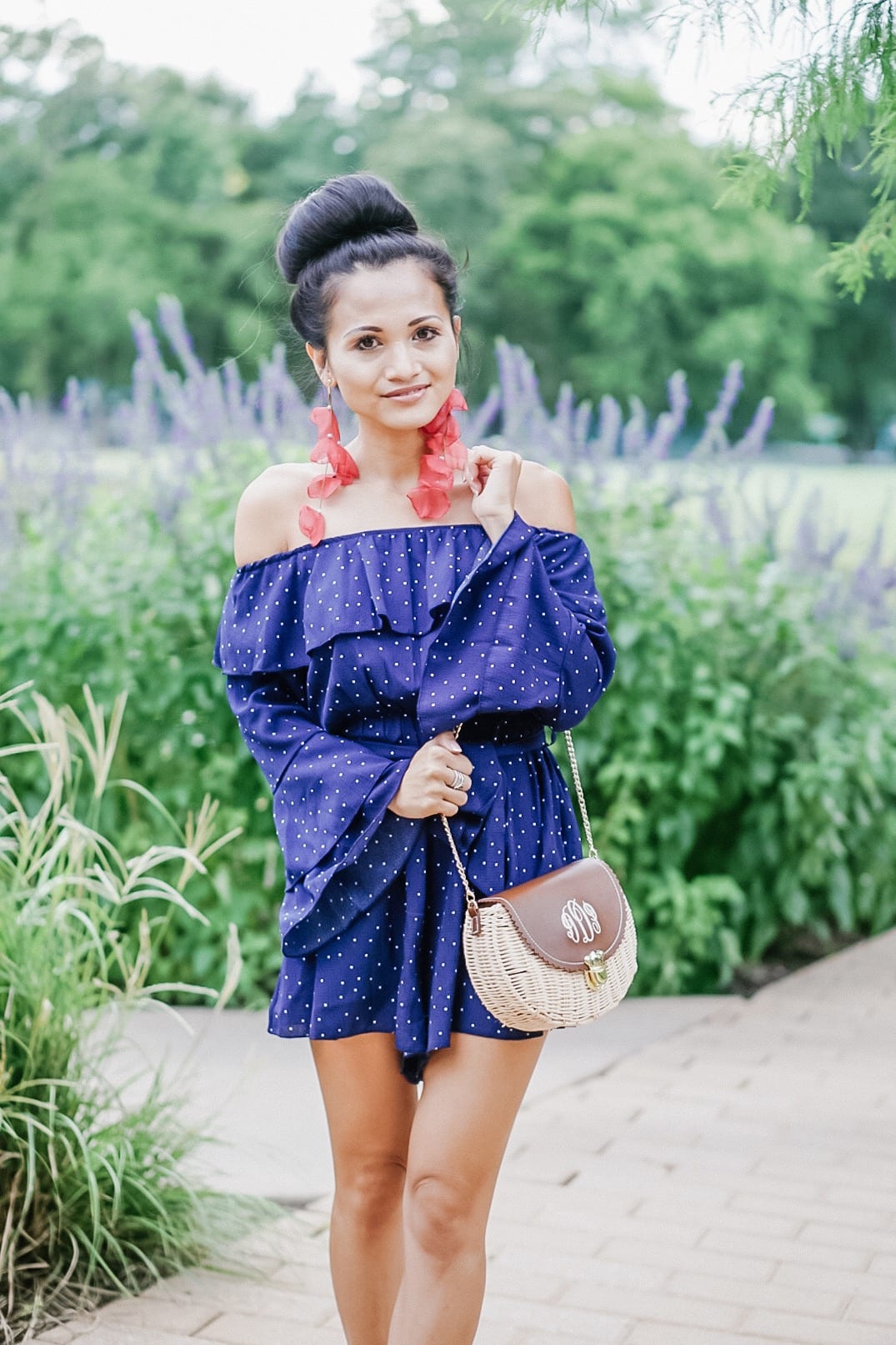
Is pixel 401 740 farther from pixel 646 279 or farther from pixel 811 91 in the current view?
pixel 646 279

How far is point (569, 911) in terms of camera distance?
218 cm

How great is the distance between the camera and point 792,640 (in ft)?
17.7

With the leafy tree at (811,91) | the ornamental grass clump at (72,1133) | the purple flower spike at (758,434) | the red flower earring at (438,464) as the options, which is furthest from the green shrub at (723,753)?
the red flower earring at (438,464)

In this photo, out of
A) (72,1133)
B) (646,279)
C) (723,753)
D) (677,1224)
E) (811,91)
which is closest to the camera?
(811,91)

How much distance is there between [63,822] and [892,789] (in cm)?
334

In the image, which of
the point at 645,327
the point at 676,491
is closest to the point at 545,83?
the point at 645,327

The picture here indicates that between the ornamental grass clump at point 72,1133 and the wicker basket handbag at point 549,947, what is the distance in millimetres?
824

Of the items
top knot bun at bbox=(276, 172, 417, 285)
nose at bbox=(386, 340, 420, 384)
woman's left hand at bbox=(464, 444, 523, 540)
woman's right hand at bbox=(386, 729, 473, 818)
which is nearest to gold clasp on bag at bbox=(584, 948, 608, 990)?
woman's right hand at bbox=(386, 729, 473, 818)

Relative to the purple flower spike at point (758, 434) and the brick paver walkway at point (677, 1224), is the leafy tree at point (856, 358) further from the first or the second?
the brick paver walkway at point (677, 1224)

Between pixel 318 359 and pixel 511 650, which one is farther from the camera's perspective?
pixel 318 359

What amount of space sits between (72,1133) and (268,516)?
1328 mm

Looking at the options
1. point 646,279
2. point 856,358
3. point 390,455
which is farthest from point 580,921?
point 856,358

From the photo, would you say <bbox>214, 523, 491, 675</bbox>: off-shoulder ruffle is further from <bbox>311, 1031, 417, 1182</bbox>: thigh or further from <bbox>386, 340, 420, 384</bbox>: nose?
<bbox>311, 1031, 417, 1182</bbox>: thigh

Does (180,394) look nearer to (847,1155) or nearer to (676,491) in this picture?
(676,491)
